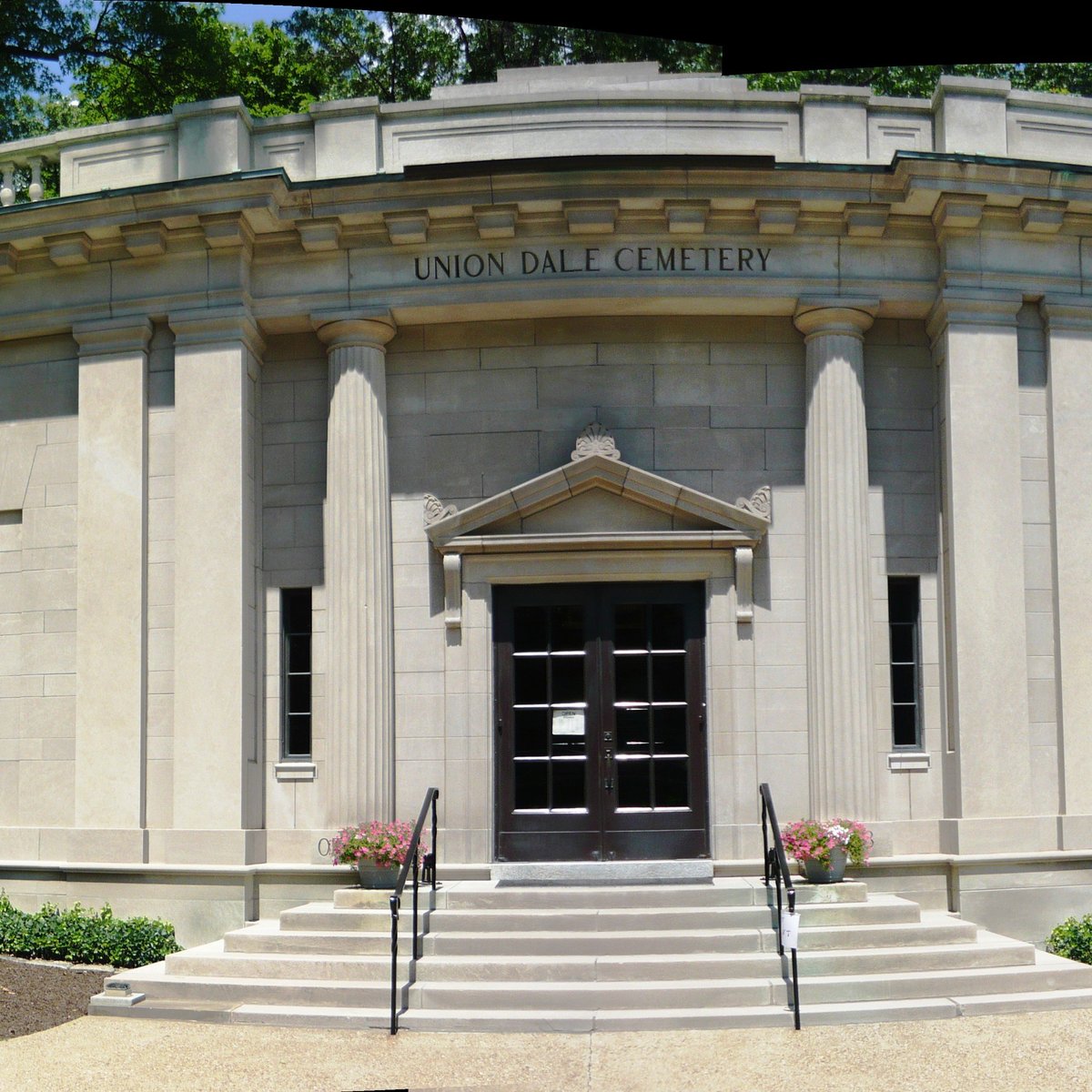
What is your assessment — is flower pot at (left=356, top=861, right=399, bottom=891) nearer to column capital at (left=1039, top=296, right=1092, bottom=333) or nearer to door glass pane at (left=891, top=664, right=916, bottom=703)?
door glass pane at (left=891, top=664, right=916, bottom=703)

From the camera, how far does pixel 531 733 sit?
14.4 metres

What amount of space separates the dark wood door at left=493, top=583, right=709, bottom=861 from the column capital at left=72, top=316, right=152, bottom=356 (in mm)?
4572

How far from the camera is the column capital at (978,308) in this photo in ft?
46.4

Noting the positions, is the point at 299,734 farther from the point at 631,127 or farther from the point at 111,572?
the point at 631,127

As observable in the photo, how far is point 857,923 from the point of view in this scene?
12.0 metres

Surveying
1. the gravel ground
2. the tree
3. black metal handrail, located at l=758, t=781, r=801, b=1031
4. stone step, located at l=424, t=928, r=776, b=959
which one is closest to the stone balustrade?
black metal handrail, located at l=758, t=781, r=801, b=1031

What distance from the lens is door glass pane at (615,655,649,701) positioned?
14.3 m

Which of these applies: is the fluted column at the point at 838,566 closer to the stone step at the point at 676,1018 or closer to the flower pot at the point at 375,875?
the stone step at the point at 676,1018

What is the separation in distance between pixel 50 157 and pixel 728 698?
9496 millimetres

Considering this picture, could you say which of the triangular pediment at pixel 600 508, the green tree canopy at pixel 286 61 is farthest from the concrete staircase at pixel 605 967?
the green tree canopy at pixel 286 61

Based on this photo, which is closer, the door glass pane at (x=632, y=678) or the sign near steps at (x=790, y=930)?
the sign near steps at (x=790, y=930)

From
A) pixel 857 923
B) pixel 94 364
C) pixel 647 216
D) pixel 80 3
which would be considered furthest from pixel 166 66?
pixel 857 923

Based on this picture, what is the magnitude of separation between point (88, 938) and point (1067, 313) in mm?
11180

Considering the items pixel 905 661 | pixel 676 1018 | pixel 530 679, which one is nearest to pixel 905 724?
pixel 905 661
